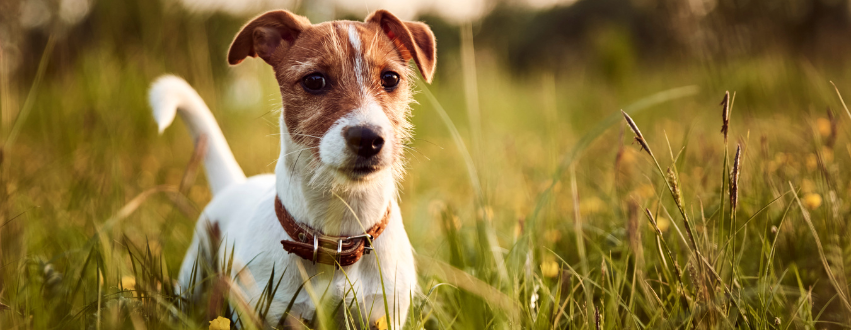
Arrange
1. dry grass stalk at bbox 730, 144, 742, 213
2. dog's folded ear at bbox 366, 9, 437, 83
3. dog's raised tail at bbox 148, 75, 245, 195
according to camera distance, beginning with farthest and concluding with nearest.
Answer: dog's raised tail at bbox 148, 75, 245, 195, dog's folded ear at bbox 366, 9, 437, 83, dry grass stalk at bbox 730, 144, 742, 213

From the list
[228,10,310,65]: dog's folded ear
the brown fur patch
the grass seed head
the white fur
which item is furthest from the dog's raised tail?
the grass seed head

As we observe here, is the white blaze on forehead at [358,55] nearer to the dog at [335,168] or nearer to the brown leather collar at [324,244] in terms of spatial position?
the dog at [335,168]

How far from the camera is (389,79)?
2.05 metres

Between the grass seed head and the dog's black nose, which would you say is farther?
the dog's black nose

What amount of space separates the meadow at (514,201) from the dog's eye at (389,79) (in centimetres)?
14

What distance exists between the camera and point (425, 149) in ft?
23.6

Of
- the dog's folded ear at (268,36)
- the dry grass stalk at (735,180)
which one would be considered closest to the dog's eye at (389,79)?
the dog's folded ear at (268,36)

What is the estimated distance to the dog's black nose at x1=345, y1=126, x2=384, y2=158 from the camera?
1.64 meters

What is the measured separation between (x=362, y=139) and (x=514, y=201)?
2730mm

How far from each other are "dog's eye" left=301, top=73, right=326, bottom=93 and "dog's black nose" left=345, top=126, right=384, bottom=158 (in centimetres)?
34

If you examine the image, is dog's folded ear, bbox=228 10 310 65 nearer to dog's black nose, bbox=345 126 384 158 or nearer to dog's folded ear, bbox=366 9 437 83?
dog's folded ear, bbox=366 9 437 83

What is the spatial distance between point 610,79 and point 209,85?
7.29 m

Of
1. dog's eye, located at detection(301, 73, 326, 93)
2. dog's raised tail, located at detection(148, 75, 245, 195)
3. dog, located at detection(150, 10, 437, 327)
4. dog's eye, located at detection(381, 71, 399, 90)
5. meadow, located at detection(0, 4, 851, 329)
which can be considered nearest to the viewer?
meadow, located at detection(0, 4, 851, 329)

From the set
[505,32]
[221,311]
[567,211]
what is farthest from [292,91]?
[505,32]
